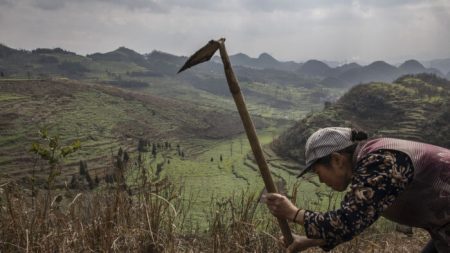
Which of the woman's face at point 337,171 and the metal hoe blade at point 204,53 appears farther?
the metal hoe blade at point 204,53

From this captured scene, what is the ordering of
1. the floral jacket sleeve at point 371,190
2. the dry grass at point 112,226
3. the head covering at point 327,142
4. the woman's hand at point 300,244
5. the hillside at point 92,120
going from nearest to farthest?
the floral jacket sleeve at point 371,190 → the head covering at point 327,142 → the woman's hand at point 300,244 → the dry grass at point 112,226 → the hillside at point 92,120

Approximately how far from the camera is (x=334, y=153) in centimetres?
249

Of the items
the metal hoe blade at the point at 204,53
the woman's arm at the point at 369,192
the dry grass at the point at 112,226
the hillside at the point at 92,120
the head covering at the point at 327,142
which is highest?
the metal hoe blade at the point at 204,53

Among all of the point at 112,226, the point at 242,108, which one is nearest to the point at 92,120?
the point at 112,226

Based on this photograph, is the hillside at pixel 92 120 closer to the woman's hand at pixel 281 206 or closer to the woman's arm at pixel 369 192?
the woman's hand at pixel 281 206

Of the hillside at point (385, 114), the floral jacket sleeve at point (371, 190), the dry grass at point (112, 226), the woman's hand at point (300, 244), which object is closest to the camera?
the floral jacket sleeve at point (371, 190)

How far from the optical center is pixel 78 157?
84.6 meters

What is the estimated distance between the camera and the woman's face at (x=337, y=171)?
8.27ft

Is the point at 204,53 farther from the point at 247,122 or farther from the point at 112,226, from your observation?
the point at 112,226

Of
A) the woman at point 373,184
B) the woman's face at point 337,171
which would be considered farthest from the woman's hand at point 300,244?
the woman's face at point 337,171

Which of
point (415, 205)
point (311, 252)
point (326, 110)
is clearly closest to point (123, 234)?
point (311, 252)

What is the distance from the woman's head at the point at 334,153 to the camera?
8.16ft

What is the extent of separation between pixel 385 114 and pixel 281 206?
9309 centimetres

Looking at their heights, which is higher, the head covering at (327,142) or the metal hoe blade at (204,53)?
the metal hoe blade at (204,53)
